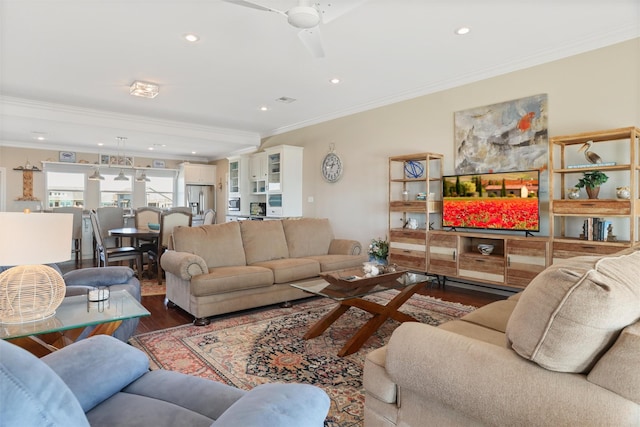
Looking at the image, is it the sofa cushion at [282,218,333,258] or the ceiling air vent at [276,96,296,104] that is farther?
the ceiling air vent at [276,96,296,104]

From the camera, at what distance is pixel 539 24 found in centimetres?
325

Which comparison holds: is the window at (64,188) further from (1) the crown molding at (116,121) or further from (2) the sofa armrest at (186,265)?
(2) the sofa armrest at (186,265)

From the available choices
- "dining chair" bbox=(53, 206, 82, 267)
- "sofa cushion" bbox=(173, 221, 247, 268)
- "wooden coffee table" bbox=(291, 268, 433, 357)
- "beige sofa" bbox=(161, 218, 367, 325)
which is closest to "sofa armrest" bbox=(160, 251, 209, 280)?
"beige sofa" bbox=(161, 218, 367, 325)

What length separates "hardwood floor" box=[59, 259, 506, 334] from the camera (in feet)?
10.6

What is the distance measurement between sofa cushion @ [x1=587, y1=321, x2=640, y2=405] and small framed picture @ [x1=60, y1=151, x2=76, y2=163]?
10.2 metres

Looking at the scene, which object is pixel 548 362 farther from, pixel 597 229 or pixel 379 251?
pixel 379 251

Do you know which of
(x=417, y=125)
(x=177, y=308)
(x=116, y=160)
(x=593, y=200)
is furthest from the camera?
(x=116, y=160)

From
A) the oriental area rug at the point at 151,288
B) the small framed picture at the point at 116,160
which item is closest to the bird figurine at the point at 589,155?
the oriental area rug at the point at 151,288

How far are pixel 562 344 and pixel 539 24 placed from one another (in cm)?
326

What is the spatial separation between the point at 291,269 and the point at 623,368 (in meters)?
3.05

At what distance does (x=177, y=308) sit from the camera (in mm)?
3762

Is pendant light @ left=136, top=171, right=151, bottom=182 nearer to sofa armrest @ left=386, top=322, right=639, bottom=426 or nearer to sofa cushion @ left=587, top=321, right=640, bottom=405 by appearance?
sofa armrest @ left=386, top=322, right=639, bottom=426

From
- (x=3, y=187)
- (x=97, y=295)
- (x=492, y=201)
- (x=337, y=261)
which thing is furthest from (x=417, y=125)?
(x=3, y=187)

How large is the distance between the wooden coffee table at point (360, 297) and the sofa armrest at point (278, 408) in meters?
1.55
